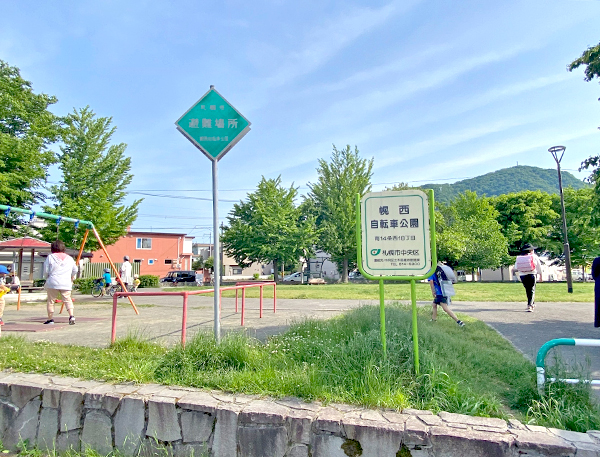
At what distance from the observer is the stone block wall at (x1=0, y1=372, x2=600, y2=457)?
251 cm

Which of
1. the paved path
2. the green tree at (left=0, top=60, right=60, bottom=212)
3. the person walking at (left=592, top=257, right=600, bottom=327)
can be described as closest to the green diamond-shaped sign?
the paved path

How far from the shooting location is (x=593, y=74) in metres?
8.31

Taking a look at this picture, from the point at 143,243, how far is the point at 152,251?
59.7 inches

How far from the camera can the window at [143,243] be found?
162 ft

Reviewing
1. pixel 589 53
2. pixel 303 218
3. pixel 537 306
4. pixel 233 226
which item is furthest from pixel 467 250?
pixel 589 53

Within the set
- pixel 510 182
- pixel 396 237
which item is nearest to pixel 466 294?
pixel 396 237

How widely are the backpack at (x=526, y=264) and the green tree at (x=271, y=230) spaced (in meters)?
29.5

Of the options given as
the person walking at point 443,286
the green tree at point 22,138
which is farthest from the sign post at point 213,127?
the green tree at point 22,138

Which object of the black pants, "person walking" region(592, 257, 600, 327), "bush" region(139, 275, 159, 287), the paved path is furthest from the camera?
"bush" region(139, 275, 159, 287)

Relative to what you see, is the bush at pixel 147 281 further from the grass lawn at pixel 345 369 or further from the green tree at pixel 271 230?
the grass lawn at pixel 345 369

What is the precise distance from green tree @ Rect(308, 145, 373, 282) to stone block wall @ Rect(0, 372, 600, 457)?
126 feet

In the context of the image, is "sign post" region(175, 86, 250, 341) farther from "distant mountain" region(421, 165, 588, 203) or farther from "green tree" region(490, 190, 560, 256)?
"distant mountain" region(421, 165, 588, 203)

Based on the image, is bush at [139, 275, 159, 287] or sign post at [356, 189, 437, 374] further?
bush at [139, 275, 159, 287]

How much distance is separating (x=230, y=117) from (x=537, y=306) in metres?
11.2
